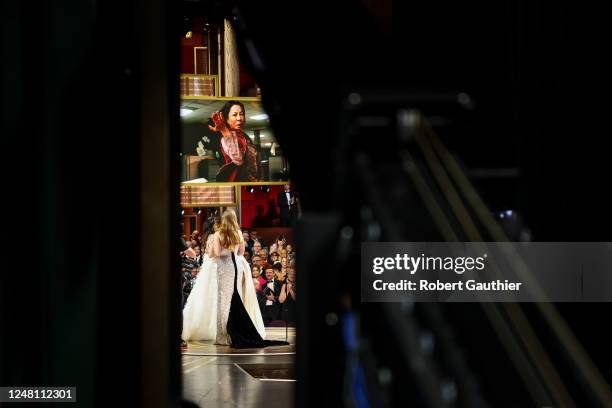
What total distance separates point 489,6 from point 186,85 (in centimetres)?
357

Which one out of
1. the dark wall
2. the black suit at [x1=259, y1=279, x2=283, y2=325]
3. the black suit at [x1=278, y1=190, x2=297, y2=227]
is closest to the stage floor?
the black suit at [x1=259, y1=279, x2=283, y2=325]

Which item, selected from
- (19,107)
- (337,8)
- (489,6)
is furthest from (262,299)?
(19,107)

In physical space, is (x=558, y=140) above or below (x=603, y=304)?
above

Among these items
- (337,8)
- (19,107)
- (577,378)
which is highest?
(337,8)

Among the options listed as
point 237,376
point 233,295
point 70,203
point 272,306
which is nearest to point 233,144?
point 233,295

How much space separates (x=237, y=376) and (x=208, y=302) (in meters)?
1.60

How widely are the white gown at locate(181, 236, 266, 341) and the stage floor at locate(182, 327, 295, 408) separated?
0.42 feet

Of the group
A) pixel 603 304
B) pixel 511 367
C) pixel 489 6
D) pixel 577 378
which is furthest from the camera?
pixel 489 6

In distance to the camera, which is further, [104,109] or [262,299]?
[262,299]

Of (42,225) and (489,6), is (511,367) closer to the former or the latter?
(42,225)

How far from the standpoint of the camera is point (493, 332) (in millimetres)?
1819

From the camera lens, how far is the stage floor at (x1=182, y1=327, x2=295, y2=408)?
379 cm

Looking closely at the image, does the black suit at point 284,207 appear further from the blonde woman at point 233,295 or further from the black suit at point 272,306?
the blonde woman at point 233,295

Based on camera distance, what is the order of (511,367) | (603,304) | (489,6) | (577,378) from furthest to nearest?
(489,6) → (603,304) → (511,367) → (577,378)
